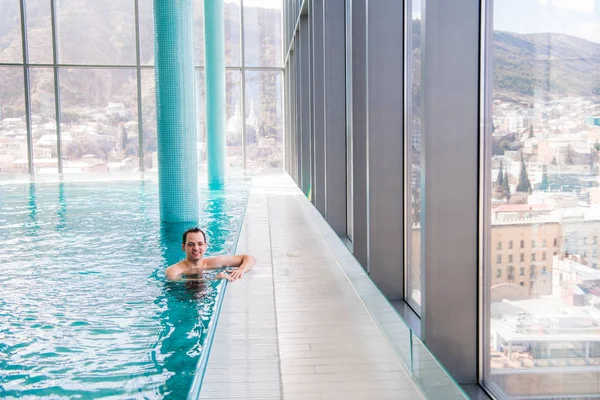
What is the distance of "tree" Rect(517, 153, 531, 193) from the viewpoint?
2.41m

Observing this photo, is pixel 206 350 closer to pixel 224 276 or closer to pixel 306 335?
pixel 306 335

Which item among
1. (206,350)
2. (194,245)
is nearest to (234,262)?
(194,245)

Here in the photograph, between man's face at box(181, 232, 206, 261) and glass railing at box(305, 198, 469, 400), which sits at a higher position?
man's face at box(181, 232, 206, 261)

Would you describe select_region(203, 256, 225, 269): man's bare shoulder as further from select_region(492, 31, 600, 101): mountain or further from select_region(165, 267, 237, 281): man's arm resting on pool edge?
select_region(492, 31, 600, 101): mountain

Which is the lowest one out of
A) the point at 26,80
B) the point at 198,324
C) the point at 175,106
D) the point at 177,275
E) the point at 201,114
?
the point at 198,324

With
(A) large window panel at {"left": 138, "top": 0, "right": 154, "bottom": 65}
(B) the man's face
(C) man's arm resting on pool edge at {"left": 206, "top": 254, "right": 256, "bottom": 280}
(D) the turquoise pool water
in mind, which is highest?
(A) large window panel at {"left": 138, "top": 0, "right": 154, "bottom": 65}

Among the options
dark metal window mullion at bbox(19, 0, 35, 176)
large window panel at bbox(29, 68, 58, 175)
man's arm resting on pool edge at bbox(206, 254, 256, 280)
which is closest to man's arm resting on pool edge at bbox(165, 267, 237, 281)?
man's arm resting on pool edge at bbox(206, 254, 256, 280)

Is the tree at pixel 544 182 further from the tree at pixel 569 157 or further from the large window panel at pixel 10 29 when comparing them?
the large window panel at pixel 10 29

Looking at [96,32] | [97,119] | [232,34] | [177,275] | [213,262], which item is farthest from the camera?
[232,34]

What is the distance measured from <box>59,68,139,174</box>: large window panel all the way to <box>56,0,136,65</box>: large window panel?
37 cm

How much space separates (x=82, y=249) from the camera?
7.28m

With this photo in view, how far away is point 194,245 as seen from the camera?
5527 millimetres

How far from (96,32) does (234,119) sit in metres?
4.67

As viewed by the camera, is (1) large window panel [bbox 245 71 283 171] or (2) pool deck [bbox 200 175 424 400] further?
(1) large window panel [bbox 245 71 283 171]
